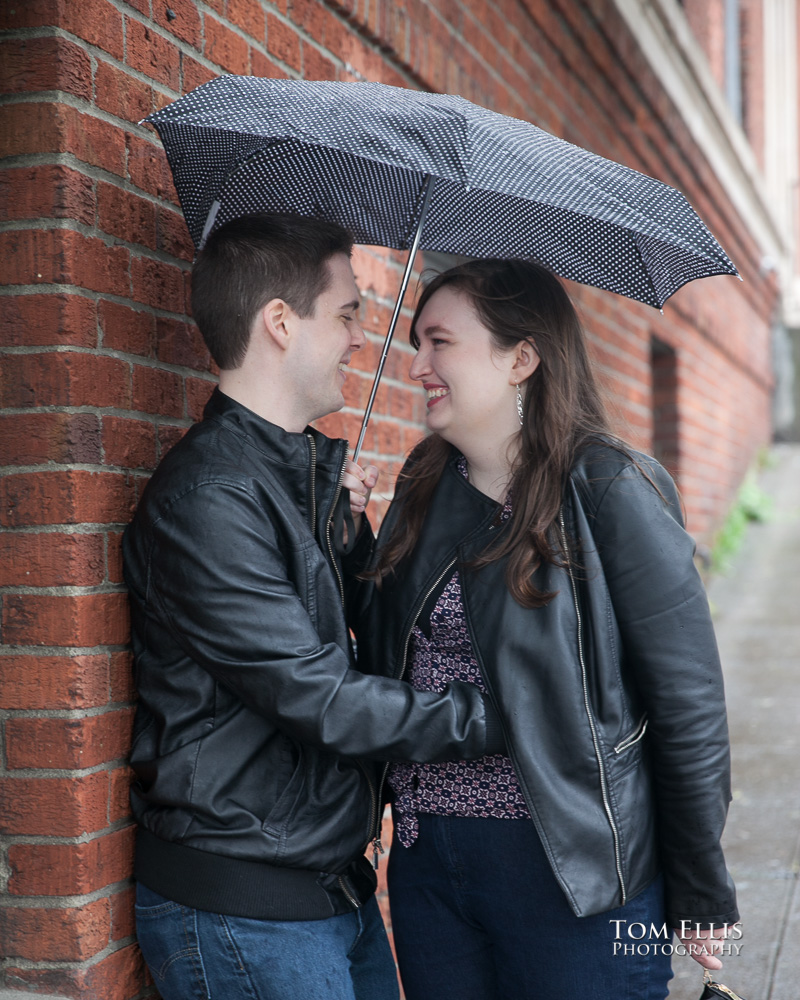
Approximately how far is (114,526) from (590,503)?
934 mm

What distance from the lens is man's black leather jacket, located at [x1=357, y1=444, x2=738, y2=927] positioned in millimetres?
1956

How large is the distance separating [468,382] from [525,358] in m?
0.14

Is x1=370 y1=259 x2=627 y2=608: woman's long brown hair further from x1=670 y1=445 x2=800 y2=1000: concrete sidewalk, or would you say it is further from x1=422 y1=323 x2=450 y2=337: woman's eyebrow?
x1=670 y1=445 x2=800 y2=1000: concrete sidewalk

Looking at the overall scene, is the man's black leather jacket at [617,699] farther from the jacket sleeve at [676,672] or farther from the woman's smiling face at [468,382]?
the woman's smiling face at [468,382]

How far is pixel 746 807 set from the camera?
14.6 feet

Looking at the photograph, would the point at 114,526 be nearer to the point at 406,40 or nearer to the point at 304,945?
the point at 304,945

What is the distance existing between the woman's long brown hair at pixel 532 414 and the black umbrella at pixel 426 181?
0.18m

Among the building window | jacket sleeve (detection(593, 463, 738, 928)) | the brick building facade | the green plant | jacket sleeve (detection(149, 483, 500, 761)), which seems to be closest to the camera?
jacket sleeve (detection(149, 483, 500, 761))

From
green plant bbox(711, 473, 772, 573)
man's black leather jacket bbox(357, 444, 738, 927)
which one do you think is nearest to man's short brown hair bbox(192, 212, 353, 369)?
man's black leather jacket bbox(357, 444, 738, 927)

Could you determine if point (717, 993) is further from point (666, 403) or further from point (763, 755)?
point (666, 403)

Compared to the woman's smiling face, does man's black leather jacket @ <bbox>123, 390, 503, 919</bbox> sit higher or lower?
lower

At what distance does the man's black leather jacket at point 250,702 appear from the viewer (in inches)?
69.8

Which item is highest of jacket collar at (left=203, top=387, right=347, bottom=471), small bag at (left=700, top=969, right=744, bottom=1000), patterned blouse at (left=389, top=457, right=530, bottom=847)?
jacket collar at (left=203, top=387, right=347, bottom=471)

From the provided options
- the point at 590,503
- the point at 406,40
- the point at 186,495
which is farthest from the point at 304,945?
the point at 406,40
